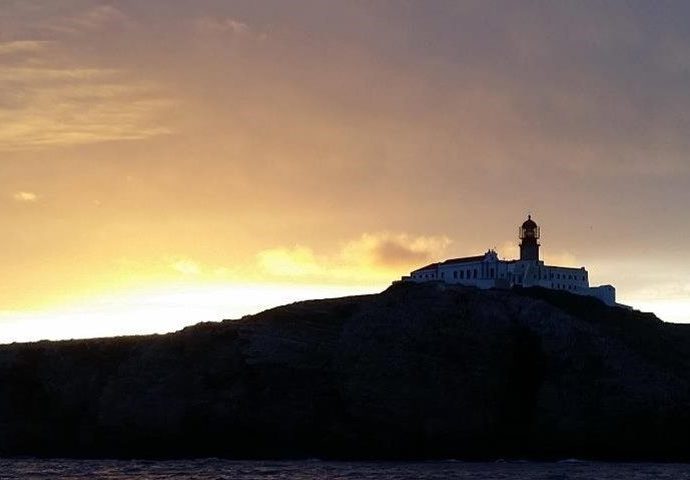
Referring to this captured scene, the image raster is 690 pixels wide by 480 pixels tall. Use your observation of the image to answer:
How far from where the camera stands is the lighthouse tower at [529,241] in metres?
115

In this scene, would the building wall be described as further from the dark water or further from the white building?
the dark water

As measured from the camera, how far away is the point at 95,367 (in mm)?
56906

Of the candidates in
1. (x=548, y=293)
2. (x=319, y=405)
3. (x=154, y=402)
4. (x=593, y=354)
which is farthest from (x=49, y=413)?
(x=548, y=293)

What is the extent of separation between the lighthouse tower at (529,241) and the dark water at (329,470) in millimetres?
65193

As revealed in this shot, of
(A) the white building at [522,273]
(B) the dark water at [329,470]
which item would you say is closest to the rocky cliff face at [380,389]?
(B) the dark water at [329,470]

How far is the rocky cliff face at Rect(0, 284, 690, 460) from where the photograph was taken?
51.7 m

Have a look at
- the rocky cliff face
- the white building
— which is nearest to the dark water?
the rocky cliff face

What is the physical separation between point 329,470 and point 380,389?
7.45 metres

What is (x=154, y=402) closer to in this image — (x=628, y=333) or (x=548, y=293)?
(x=628, y=333)

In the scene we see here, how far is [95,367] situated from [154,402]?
16.4 feet

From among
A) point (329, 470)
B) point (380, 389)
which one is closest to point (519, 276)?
point (380, 389)

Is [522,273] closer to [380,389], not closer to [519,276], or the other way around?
[519,276]

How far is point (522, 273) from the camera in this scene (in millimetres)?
110062

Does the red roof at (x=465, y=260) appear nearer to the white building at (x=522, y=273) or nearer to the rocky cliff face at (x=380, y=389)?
the white building at (x=522, y=273)
